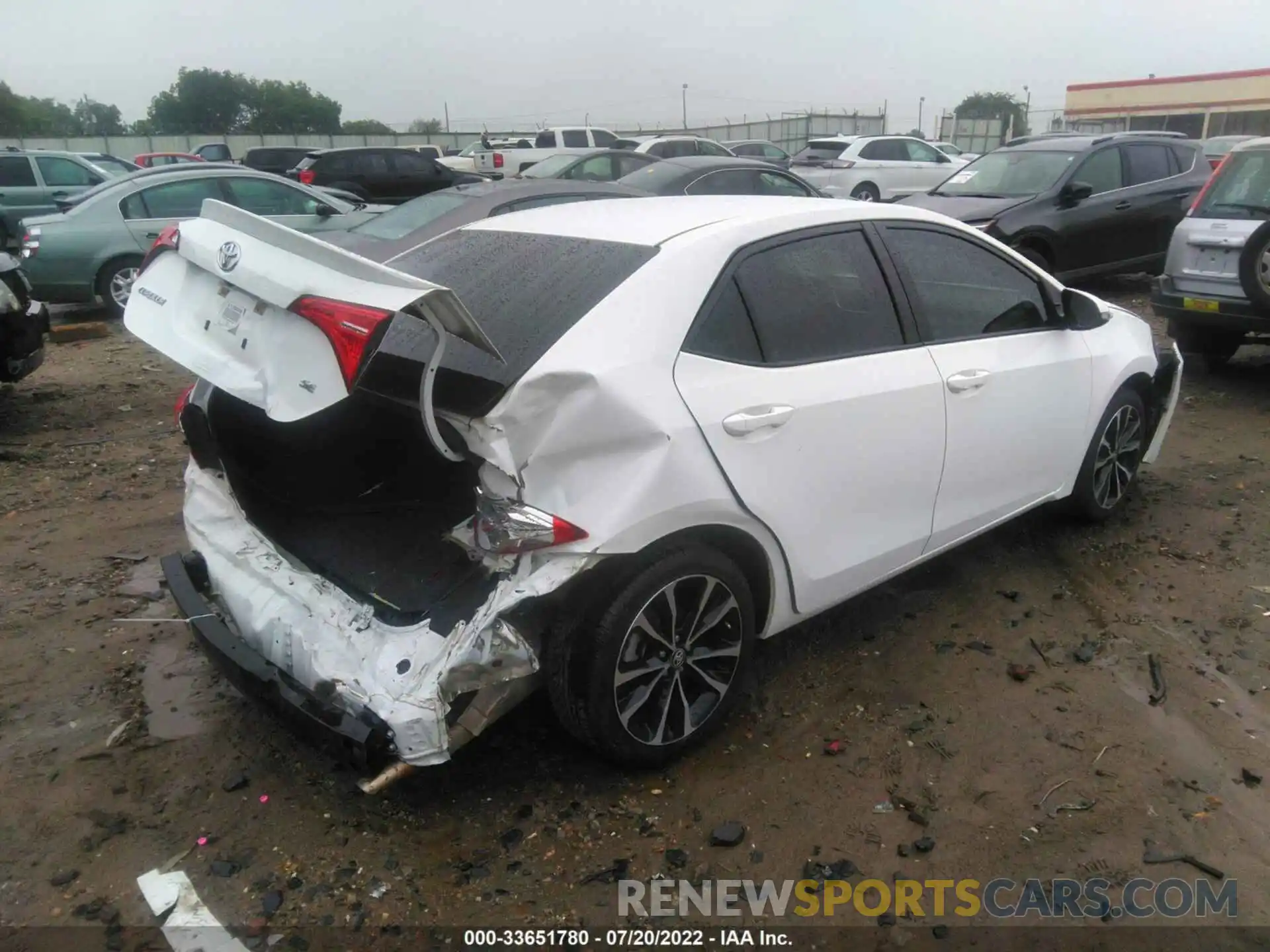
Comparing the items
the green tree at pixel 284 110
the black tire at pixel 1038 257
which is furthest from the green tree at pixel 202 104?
the black tire at pixel 1038 257

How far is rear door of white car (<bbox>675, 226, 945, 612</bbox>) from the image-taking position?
291 cm

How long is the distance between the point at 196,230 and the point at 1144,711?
349cm

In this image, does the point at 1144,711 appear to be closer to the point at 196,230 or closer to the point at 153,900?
the point at 153,900

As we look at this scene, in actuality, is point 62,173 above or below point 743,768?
above

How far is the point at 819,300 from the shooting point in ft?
10.8

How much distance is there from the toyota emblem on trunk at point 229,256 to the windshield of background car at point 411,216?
5117 mm

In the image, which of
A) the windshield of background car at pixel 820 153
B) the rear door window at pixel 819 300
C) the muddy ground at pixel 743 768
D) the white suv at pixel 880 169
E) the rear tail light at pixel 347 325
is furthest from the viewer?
the windshield of background car at pixel 820 153

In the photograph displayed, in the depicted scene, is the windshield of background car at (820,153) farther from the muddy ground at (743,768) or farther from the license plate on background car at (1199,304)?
the muddy ground at (743,768)

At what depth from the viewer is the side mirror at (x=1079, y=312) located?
13.5 ft

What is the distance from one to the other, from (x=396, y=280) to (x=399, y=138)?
1848 inches

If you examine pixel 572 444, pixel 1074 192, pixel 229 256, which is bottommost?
pixel 1074 192

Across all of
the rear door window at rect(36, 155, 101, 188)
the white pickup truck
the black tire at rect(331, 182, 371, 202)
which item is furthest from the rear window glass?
the white pickup truck

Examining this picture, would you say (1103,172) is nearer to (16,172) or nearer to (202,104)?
(16,172)

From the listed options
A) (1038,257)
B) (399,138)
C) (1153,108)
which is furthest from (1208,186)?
(1153,108)
